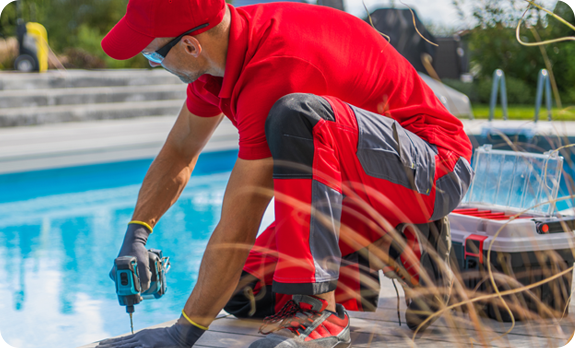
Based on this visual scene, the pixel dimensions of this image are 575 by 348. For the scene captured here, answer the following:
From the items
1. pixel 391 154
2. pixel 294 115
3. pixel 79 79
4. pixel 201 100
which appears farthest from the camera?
pixel 79 79

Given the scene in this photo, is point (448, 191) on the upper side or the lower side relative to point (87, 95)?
upper

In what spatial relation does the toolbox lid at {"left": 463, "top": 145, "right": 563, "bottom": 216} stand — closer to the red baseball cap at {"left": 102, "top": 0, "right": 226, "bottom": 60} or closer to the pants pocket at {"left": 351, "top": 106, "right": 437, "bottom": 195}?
the pants pocket at {"left": 351, "top": 106, "right": 437, "bottom": 195}

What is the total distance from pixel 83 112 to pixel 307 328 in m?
6.64

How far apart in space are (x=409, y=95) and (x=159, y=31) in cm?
69

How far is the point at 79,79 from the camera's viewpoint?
777 cm

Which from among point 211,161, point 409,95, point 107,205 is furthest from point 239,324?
point 211,161

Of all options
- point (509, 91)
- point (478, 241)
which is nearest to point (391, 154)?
point (478, 241)

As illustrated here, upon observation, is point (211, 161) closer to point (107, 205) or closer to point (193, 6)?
point (107, 205)

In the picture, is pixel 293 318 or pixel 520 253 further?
pixel 520 253

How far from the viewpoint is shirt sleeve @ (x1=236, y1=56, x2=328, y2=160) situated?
1283 millimetres

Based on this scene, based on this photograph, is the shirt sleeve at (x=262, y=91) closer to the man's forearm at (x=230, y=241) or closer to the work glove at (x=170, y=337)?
the man's forearm at (x=230, y=241)

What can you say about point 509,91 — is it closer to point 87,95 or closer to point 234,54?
point 87,95

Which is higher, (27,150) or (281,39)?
(281,39)

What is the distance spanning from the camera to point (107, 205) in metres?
4.42
